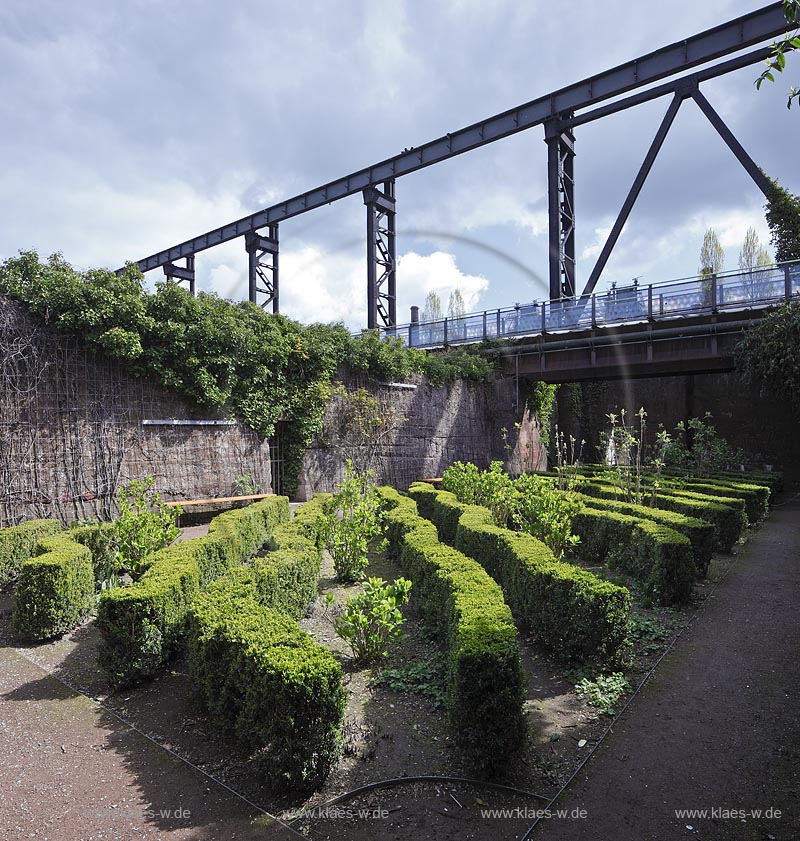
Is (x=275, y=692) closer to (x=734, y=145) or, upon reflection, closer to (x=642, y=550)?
(x=642, y=550)

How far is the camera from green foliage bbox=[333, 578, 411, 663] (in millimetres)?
4777

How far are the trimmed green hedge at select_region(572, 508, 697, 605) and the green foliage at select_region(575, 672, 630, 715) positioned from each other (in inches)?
84.3

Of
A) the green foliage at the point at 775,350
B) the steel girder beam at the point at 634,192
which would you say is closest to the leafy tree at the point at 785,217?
the steel girder beam at the point at 634,192

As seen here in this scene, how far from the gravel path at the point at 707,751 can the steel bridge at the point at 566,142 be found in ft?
47.8

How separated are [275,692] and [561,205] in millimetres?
23771

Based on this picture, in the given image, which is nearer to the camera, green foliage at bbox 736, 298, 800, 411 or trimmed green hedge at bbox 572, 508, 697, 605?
trimmed green hedge at bbox 572, 508, 697, 605

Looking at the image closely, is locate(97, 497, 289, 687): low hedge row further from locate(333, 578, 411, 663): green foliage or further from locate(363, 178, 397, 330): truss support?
locate(363, 178, 397, 330): truss support

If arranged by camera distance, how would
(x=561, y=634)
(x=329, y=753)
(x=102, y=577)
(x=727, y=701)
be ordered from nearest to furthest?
1. (x=329, y=753)
2. (x=727, y=701)
3. (x=561, y=634)
4. (x=102, y=577)

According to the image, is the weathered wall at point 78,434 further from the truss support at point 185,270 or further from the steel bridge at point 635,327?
the truss support at point 185,270

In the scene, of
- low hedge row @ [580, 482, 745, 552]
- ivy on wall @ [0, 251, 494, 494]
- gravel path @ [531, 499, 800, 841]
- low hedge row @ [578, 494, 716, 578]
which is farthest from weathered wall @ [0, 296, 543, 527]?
gravel path @ [531, 499, 800, 841]

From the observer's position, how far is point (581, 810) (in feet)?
10.6

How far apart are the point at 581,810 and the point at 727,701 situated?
200 cm

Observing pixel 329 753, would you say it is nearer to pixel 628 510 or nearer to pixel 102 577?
pixel 102 577

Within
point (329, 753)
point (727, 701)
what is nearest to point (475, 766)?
point (329, 753)
